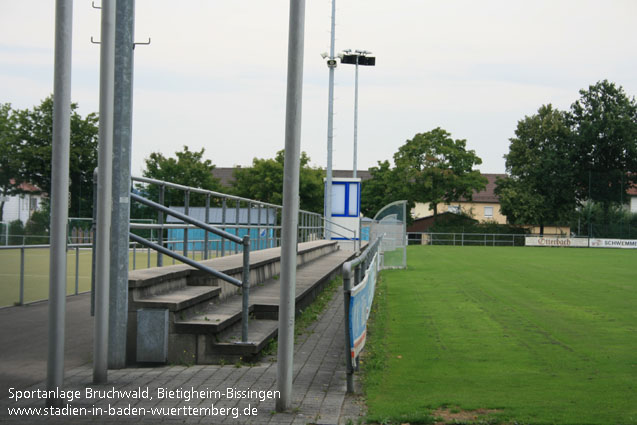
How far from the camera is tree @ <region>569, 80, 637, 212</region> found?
69125 mm

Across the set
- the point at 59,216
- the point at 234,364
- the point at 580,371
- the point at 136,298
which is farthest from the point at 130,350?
the point at 580,371

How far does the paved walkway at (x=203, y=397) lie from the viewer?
5.14m

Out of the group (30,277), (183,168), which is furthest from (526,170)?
(30,277)

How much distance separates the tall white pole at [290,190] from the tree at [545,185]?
67503 mm

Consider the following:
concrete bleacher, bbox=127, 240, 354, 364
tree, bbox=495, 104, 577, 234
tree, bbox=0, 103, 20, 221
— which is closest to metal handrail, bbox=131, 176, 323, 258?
concrete bleacher, bbox=127, 240, 354, 364

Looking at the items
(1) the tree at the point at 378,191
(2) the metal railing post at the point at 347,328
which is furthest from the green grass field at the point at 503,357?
(1) the tree at the point at 378,191

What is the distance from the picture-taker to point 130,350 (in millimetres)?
7062

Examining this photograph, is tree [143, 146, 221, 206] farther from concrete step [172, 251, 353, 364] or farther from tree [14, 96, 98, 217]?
concrete step [172, 251, 353, 364]

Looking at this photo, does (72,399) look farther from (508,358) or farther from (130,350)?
(508,358)

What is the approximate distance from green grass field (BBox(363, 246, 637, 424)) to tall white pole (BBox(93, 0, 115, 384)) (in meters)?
2.41

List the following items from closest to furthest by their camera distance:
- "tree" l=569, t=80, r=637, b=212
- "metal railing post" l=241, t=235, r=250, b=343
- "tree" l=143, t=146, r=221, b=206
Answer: "metal railing post" l=241, t=235, r=250, b=343
"tree" l=143, t=146, r=221, b=206
"tree" l=569, t=80, r=637, b=212

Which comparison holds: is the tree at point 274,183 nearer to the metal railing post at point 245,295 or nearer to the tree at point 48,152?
the tree at point 48,152

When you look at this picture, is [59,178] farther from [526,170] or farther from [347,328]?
[526,170]

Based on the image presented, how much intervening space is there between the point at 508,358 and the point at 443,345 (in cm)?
110
